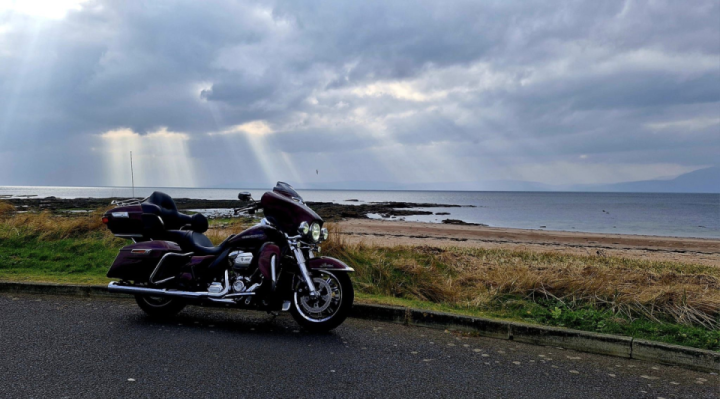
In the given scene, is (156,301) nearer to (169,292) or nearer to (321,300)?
(169,292)

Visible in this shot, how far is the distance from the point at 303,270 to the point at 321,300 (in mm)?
408

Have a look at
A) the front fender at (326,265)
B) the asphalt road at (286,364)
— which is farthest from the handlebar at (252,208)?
the asphalt road at (286,364)

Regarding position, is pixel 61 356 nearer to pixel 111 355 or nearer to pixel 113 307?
pixel 111 355

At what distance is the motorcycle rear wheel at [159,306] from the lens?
19.1 feet

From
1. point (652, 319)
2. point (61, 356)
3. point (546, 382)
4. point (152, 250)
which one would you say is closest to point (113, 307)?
point (152, 250)

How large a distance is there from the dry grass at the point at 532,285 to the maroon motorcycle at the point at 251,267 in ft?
7.30

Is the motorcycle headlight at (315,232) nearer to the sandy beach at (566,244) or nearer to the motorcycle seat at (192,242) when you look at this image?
the motorcycle seat at (192,242)

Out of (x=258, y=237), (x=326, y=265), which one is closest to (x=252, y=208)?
(x=258, y=237)

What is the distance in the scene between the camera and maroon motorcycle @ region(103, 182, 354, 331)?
5.18m

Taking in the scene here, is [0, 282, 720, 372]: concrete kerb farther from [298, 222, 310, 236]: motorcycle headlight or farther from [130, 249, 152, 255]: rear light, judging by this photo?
[130, 249, 152, 255]: rear light

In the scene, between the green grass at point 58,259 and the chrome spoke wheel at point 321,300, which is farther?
the green grass at point 58,259

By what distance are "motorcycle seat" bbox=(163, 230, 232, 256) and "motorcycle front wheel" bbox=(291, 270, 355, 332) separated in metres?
1.14

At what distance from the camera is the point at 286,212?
5.24 m

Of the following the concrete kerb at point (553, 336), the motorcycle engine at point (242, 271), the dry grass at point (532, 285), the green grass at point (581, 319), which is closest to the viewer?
the concrete kerb at point (553, 336)
